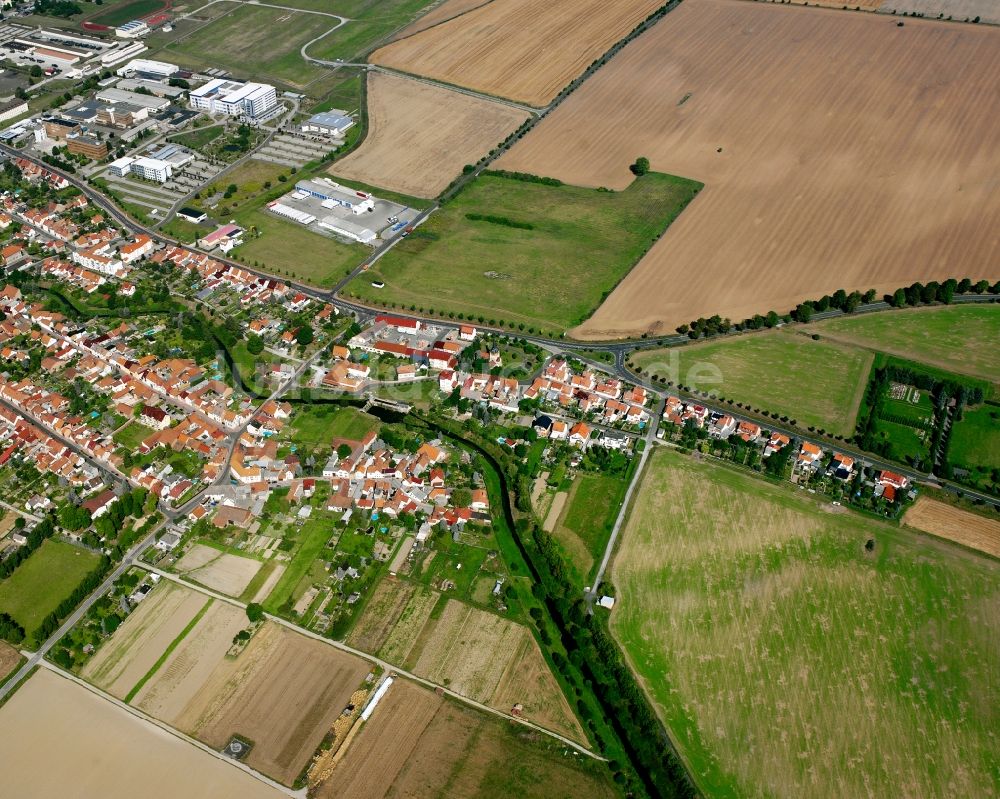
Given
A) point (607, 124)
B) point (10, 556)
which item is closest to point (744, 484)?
point (10, 556)

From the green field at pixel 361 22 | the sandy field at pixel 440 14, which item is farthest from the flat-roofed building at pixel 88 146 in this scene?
the sandy field at pixel 440 14

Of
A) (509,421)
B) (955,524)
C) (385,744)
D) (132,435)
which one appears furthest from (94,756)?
(955,524)

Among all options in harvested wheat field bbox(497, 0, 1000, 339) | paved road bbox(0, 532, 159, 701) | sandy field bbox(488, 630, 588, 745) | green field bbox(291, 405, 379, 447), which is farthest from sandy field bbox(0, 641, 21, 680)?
harvested wheat field bbox(497, 0, 1000, 339)

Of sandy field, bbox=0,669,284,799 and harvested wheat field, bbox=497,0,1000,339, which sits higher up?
harvested wheat field, bbox=497,0,1000,339

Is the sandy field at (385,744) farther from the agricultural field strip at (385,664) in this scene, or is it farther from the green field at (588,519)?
the green field at (588,519)

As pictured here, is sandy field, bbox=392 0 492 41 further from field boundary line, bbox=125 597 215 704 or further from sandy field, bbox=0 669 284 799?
sandy field, bbox=0 669 284 799

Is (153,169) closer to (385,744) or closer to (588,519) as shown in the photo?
(588,519)
